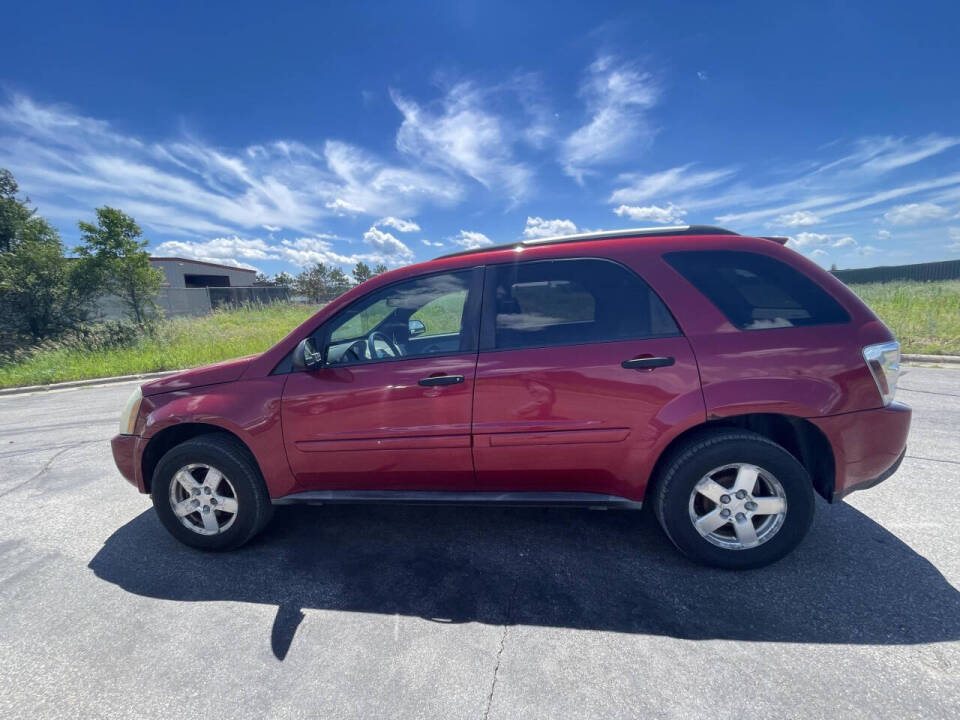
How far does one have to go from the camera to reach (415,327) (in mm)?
3143

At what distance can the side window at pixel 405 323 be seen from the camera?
2582 millimetres

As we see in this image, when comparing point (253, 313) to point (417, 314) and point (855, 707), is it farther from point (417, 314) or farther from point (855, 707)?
point (855, 707)

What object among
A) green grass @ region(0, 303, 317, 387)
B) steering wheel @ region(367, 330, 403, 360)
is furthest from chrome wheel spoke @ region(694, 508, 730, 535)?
green grass @ region(0, 303, 317, 387)

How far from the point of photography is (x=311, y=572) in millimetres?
2506

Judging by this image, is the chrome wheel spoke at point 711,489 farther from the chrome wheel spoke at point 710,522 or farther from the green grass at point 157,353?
the green grass at point 157,353

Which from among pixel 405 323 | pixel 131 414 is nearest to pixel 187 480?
pixel 131 414

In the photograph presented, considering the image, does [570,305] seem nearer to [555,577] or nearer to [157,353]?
[555,577]

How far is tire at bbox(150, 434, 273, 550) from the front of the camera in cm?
263

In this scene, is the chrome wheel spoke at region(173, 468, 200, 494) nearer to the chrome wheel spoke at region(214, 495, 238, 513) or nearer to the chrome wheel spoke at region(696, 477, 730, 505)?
the chrome wheel spoke at region(214, 495, 238, 513)

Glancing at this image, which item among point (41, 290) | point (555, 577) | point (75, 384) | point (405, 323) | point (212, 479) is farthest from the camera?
point (41, 290)

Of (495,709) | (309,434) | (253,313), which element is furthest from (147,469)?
(253,313)

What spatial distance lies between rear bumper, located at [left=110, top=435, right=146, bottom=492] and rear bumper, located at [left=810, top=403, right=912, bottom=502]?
4064mm

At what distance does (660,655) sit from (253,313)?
68.1ft

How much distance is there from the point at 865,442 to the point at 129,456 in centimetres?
442
